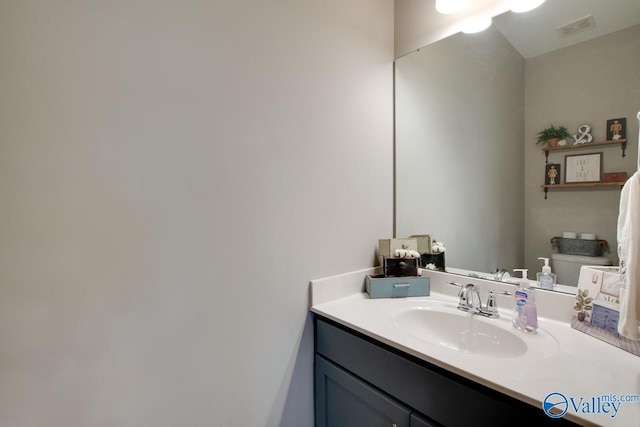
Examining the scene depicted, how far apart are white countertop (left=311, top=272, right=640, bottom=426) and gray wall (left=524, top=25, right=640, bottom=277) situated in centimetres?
29

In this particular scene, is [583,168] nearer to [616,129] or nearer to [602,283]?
[616,129]

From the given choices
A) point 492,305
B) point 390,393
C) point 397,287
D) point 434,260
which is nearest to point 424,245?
point 434,260

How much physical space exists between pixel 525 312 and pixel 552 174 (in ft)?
1.82

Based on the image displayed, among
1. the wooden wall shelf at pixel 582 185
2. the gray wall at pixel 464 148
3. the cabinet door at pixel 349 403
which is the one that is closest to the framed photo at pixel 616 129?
the wooden wall shelf at pixel 582 185

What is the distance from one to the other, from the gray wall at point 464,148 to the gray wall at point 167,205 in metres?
0.47

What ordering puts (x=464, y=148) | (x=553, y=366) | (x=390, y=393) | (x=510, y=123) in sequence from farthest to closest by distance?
(x=464, y=148), (x=510, y=123), (x=390, y=393), (x=553, y=366)

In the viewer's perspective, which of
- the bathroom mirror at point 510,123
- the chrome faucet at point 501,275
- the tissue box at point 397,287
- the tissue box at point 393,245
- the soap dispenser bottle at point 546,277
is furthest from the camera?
the tissue box at point 393,245

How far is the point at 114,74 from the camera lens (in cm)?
77

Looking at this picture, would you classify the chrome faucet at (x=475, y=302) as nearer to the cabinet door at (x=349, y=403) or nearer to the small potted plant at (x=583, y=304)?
the small potted plant at (x=583, y=304)

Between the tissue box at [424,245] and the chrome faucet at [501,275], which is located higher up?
the tissue box at [424,245]

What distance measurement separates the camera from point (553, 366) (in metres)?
0.76

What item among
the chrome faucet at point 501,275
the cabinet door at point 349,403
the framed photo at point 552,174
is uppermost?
the framed photo at point 552,174

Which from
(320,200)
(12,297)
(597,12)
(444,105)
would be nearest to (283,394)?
(320,200)

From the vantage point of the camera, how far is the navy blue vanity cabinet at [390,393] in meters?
0.71
